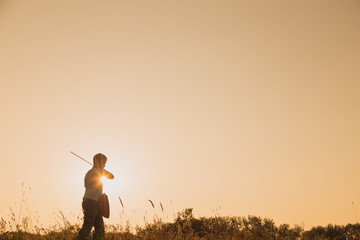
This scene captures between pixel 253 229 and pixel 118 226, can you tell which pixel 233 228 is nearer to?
pixel 253 229

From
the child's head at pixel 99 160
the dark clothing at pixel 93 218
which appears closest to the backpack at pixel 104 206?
the dark clothing at pixel 93 218

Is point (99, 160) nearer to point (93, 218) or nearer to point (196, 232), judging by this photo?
point (93, 218)

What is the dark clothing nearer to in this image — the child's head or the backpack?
the backpack

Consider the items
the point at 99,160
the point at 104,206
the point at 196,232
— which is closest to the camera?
the point at 196,232

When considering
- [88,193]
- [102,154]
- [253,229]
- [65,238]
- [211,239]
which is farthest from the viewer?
[102,154]

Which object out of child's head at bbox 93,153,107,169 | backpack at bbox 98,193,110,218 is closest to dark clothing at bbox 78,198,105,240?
backpack at bbox 98,193,110,218

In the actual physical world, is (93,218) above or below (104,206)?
below

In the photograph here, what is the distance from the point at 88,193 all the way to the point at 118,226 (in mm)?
917

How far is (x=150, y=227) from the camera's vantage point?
13.4 feet

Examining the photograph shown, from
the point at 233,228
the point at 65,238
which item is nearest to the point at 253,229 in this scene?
the point at 233,228

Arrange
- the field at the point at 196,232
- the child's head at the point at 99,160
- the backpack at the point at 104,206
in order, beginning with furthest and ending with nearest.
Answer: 1. the child's head at the point at 99,160
2. the backpack at the point at 104,206
3. the field at the point at 196,232

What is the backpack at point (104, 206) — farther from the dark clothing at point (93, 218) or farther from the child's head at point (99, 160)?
the child's head at point (99, 160)

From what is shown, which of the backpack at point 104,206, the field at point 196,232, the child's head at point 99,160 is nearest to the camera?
the field at point 196,232

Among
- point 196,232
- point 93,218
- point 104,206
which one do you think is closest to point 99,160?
point 104,206
